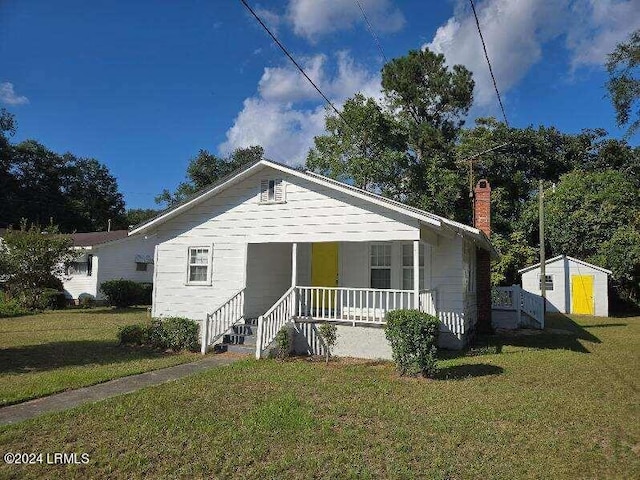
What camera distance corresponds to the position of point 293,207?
41.3 feet

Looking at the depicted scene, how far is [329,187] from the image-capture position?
1206cm

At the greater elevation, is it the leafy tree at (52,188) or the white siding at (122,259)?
the leafy tree at (52,188)

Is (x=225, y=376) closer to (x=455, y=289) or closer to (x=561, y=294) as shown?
(x=455, y=289)

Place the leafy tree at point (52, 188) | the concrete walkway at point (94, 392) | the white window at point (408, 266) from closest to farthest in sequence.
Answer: the concrete walkway at point (94, 392)
the white window at point (408, 266)
the leafy tree at point (52, 188)

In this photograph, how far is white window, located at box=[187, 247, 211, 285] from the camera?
13.6 metres

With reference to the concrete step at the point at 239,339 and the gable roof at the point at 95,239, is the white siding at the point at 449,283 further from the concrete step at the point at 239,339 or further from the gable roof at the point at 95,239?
the gable roof at the point at 95,239

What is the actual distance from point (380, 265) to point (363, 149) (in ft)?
65.5

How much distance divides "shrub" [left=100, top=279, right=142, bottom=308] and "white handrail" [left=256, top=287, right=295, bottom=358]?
17255 millimetres

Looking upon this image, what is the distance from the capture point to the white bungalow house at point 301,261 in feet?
37.4

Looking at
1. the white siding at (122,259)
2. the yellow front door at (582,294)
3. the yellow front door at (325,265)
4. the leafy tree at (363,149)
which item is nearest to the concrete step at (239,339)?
the yellow front door at (325,265)

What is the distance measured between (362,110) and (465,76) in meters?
10.7

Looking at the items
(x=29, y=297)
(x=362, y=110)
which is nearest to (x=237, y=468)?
(x=29, y=297)

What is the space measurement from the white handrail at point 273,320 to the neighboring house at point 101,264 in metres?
16.5

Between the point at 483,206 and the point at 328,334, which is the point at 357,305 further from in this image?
the point at 483,206
